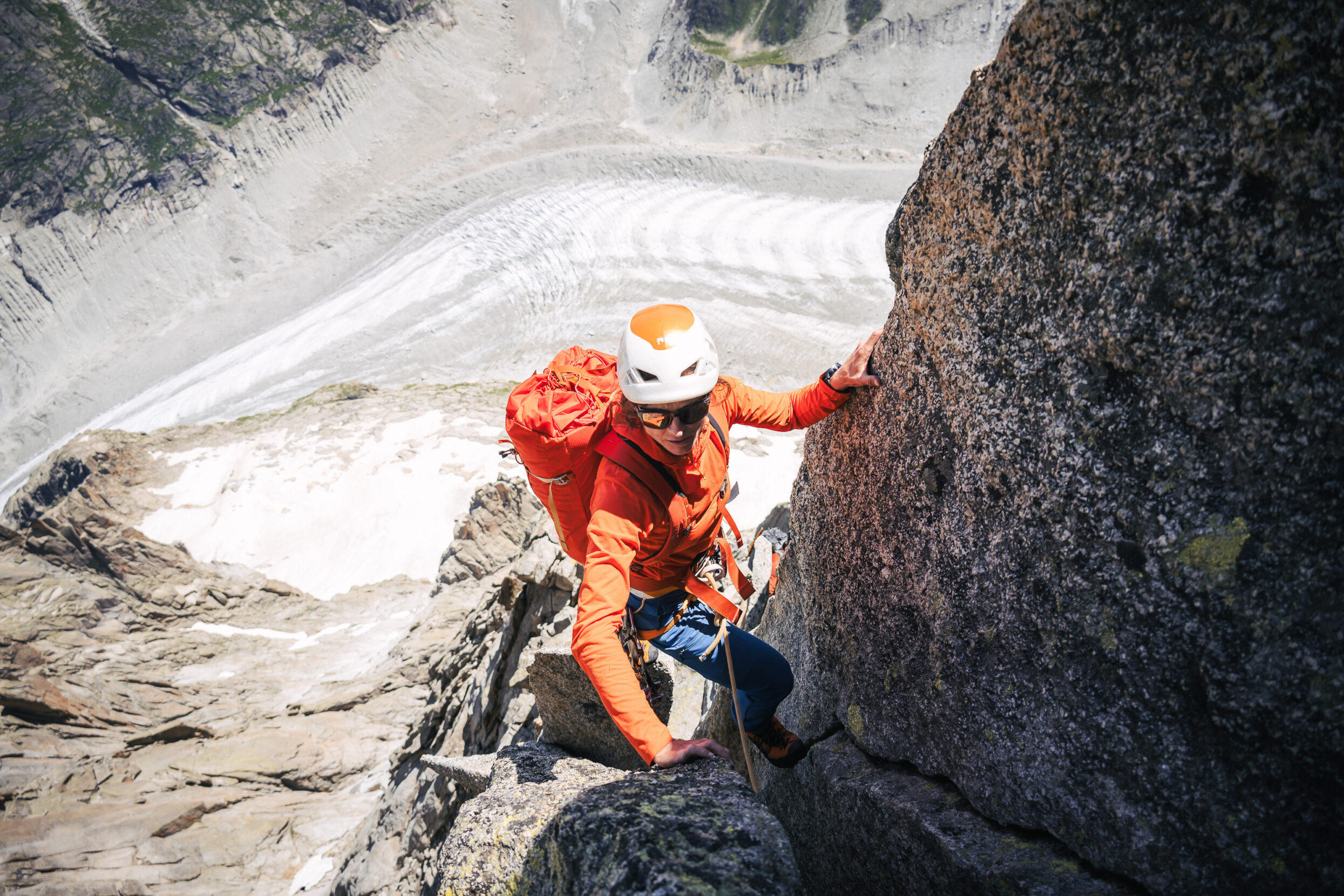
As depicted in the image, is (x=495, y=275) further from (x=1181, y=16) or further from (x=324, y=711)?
(x=1181, y=16)

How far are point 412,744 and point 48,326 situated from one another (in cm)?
5456

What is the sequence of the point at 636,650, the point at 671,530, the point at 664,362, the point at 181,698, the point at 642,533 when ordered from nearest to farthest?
the point at 664,362, the point at 642,533, the point at 671,530, the point at 636,650, the point at 181,698

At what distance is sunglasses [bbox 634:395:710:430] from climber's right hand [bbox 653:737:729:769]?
175cm

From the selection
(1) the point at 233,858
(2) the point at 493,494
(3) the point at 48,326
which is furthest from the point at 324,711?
(3) the point at 48,326

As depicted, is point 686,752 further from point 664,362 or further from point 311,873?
point 311,873

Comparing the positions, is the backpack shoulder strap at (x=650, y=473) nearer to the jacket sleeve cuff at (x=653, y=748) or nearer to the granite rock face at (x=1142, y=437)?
the jacket sleeve cuff at (x=653, y=748)

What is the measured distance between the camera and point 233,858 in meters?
10.4

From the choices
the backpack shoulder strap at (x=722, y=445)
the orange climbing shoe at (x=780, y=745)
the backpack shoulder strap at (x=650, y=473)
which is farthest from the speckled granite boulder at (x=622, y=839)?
the backpack shoulder strap at (x=722, y=445)

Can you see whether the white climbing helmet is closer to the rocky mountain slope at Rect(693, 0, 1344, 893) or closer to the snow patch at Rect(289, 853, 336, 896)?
the rocky mountain slope at Rect(693, 0, 1344, 893)

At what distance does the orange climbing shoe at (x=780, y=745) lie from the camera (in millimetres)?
5023

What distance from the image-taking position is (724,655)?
4914 mm

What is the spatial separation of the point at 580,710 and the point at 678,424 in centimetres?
298

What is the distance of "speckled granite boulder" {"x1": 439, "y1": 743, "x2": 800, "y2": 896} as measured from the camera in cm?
305

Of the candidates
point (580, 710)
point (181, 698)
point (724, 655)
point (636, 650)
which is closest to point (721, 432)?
point (724, 655)
